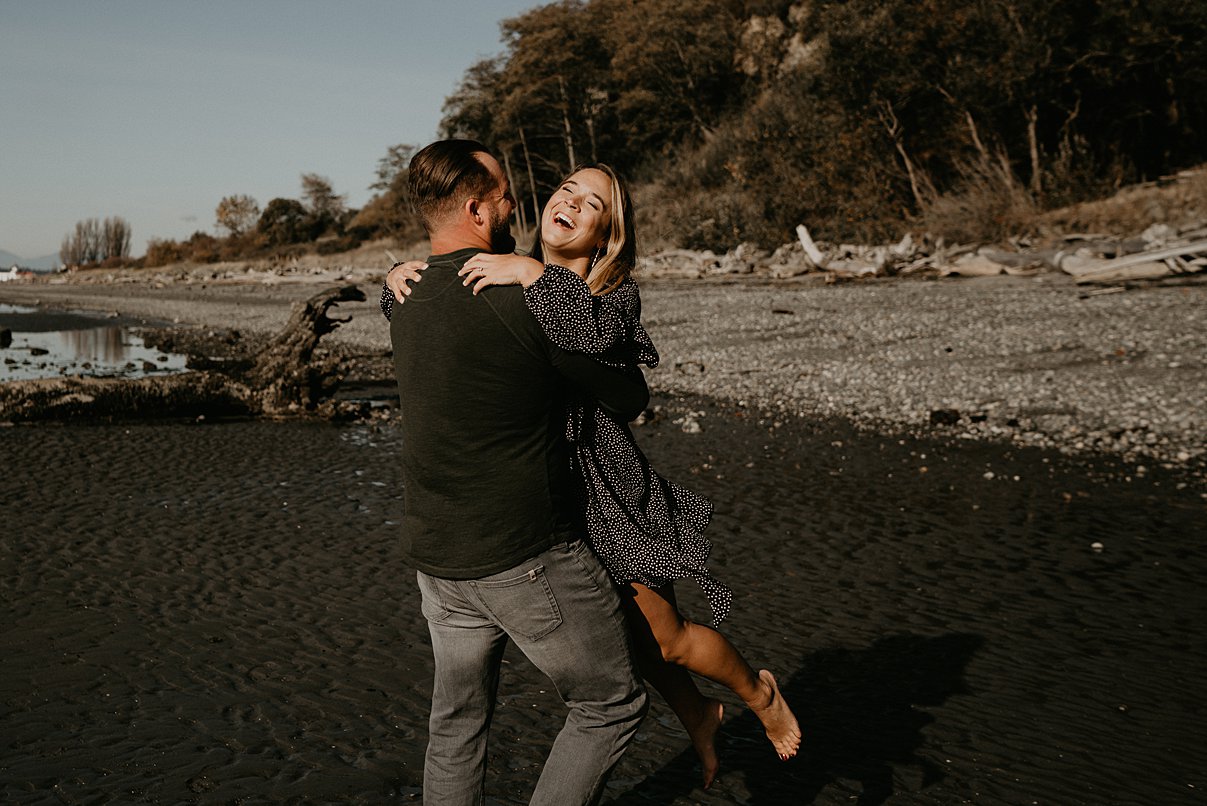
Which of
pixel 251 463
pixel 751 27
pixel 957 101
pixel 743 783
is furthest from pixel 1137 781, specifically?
pixel 751 27

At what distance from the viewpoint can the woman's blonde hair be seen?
2.73 metres

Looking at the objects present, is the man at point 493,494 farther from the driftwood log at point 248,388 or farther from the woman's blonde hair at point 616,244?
the driftwood log at point 248,388

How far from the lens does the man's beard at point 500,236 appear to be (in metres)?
2.60

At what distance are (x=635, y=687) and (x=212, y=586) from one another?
3852 millimetres

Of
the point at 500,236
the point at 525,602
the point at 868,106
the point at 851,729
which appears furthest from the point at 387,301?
the point at 868,106

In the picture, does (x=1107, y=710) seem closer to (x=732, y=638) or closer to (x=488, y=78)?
(x=732, y=638)

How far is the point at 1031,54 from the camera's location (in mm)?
22984

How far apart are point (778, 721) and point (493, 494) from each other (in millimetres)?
1217

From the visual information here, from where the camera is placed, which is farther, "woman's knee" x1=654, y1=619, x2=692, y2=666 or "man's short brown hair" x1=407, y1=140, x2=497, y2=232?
"woman's knee" x1=654, y1=619, x2=692, y2=666

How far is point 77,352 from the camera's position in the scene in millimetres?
20734

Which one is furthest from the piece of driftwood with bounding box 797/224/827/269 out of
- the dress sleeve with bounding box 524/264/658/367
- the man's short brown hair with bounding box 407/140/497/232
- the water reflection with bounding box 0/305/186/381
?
the dress sleeve with bounding box 524/264/658/367

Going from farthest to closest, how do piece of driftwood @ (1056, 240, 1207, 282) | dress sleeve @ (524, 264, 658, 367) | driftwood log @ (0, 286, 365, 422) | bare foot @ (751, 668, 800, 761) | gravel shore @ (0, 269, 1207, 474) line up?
piece of driftwood @ (1056, 240, 1207, 282), driftwood log @ (0, 286, 365, 422), gravel shore @ (0, 269, 1207, 474), bare foot @ (751, 668, 800, 761), dress sleeve @ (524, 264, 658, 367)

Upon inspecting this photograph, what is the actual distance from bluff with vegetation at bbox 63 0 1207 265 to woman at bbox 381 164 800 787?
21.3 metres

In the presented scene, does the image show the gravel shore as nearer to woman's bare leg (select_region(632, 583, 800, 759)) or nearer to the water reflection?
the water reflection
